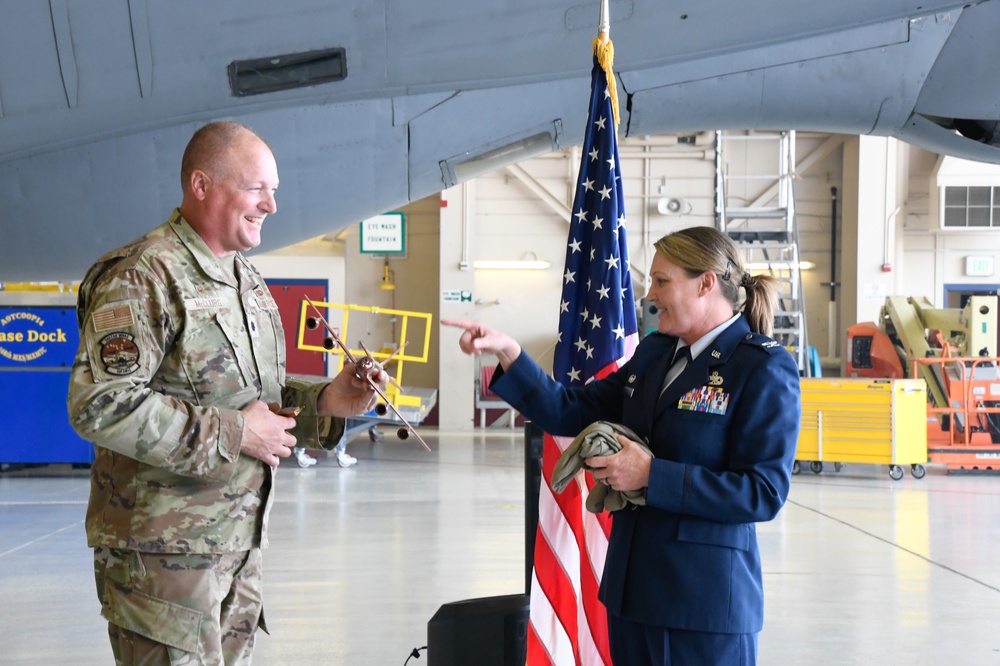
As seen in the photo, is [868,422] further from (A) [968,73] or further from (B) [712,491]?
(B) [712,491]

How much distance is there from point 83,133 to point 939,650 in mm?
4222

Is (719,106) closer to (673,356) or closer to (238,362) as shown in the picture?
(673,356)

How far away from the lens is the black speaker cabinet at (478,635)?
3.12 metres

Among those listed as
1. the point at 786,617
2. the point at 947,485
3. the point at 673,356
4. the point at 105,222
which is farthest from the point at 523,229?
the point at 673,356

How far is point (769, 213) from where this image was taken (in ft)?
37.1

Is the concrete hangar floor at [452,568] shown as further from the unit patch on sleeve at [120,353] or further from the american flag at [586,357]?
the unit patch on sleeve at [120,353]

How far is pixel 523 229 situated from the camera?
15.7 m

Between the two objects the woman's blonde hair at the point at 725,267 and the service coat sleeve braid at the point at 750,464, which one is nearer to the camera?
the service coat sleeve braid at the point at 750,464

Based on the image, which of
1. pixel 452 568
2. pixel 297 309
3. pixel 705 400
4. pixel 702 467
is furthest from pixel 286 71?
pixel 297 309

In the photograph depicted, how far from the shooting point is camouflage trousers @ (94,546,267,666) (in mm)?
1669

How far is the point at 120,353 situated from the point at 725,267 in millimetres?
1287

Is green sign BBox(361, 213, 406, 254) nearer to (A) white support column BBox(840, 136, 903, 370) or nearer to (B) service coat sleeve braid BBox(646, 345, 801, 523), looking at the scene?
(A) white support column BBox(840, 136, 903, 370)

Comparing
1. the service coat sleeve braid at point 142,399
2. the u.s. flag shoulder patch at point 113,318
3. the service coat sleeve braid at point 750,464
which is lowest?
the service coat sleeve braid at point 750,464

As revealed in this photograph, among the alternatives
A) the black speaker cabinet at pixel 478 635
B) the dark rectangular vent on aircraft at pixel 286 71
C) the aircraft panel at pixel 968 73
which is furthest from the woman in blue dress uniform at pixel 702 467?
the aircraft panel at pixel 968 73
